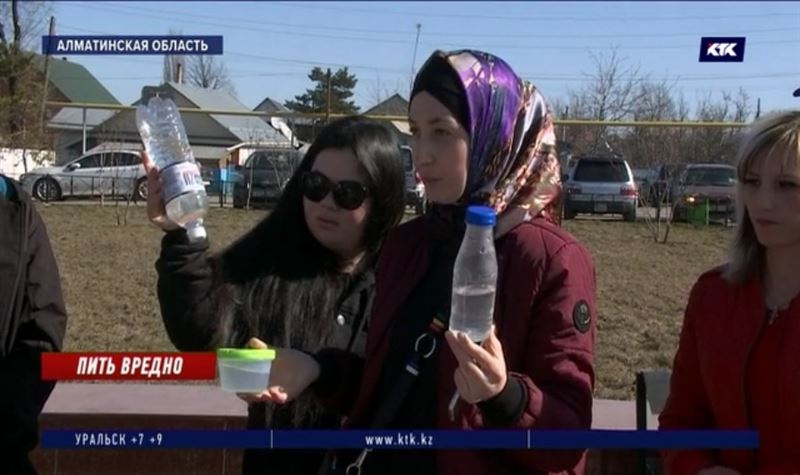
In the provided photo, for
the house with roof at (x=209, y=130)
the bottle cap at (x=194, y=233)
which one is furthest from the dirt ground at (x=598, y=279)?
the bottle cap at (x=194, y=233)

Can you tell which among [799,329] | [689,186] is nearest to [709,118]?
[689,186]

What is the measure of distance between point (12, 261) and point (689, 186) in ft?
34.3

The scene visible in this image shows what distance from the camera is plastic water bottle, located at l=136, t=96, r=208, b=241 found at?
2.47m

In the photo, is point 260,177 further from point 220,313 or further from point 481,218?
point 481,218

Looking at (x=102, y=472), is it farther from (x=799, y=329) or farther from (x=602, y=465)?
(x=799, y=329)

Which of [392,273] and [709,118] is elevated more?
[709,118]

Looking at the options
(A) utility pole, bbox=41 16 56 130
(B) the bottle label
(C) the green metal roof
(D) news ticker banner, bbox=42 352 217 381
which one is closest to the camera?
(B) the bottle label

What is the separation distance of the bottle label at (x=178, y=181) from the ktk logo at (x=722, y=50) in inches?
91.9

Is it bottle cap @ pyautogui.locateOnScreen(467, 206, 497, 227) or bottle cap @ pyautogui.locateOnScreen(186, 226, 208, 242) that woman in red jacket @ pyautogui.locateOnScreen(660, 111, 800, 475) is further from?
bottle cap @ pyautogui.locateOnScreen(186, 226, 208, 242)

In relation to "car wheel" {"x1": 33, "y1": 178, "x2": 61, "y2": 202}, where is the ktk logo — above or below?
above

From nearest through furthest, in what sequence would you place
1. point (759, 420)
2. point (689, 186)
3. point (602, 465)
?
1. point (759, 420)
2. point (602, 465)
3. point (689, 186)

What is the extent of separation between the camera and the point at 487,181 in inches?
89.8

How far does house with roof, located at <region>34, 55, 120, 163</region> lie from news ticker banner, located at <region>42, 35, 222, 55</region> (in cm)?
460

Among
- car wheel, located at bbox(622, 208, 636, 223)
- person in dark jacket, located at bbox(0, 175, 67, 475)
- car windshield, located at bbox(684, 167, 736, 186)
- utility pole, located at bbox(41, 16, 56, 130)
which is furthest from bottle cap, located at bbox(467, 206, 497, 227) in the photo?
car wheel, located at bbox(622, 208, 636, 223)
